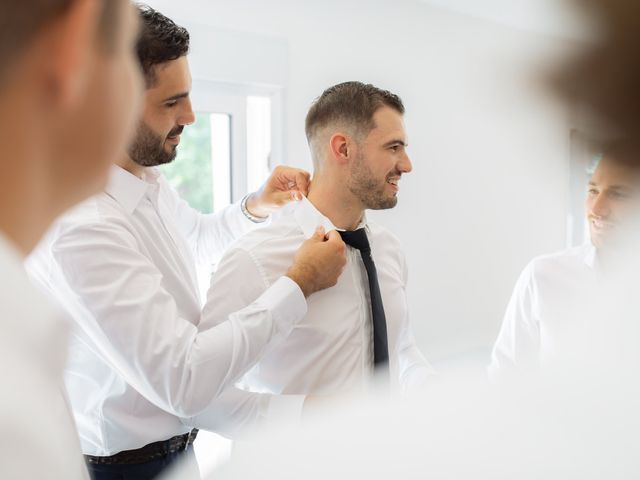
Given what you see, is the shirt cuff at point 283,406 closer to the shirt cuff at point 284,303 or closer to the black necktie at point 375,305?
the shirt cuff at point 284,303

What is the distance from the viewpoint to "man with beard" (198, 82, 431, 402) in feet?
4.95

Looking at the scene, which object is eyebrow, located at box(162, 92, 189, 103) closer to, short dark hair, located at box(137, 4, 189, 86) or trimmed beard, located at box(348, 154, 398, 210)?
short dark hair, located at box(137, 4, 189, 86)

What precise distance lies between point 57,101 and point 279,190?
1.62m

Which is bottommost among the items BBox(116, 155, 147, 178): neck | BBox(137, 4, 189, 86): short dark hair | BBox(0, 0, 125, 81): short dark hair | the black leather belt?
the black leather belt

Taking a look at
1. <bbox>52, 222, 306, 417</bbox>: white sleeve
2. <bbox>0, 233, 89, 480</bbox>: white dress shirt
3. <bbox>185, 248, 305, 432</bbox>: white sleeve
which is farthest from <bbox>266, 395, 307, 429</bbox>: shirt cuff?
<bbox>0, 233, 89, 480</bbox>: white dress shirt

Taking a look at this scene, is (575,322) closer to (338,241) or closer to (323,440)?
(323,440)

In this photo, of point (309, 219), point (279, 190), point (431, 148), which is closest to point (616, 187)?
point (309, 219)

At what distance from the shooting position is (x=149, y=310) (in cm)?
114

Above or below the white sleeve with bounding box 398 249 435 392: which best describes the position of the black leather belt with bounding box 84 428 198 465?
below

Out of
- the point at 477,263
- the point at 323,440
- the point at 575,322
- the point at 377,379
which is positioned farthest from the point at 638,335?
the point at 477,263

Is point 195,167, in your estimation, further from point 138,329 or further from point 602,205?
point 602,205

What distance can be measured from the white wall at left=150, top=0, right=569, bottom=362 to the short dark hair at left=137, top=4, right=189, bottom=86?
1.34 m

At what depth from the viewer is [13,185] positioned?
31 centimetres

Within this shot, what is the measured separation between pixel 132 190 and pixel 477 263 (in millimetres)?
3534
